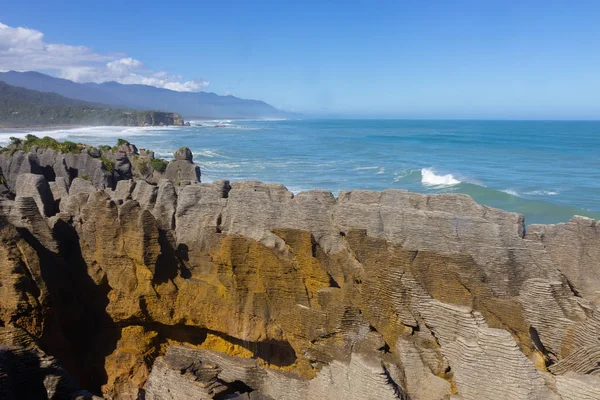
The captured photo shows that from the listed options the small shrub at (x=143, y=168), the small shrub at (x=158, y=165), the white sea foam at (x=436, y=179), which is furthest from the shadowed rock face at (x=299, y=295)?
the white sea foam at (x=436, y=179)

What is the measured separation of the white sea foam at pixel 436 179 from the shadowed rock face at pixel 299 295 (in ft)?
88.9

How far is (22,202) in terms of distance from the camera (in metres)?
6.26

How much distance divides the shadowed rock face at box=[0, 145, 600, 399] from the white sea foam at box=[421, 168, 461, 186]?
27.1 m

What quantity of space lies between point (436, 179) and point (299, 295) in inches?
1205

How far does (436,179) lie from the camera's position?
115 feet

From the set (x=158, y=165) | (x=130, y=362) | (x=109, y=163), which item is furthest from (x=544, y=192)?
(x=130, y=362)

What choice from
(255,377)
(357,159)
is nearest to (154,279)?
(255,377)

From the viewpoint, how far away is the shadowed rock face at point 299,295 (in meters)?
4.97

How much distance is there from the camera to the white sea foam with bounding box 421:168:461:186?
3319 cm

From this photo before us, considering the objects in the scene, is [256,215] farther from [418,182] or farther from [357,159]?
[357,159]

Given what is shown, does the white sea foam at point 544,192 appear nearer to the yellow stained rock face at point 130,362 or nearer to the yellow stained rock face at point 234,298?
the yellow stained rock face at point 234,298

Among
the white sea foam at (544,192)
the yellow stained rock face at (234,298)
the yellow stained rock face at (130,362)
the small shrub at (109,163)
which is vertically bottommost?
the white sea foam at (544,192)

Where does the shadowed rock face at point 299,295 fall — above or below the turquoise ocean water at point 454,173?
above

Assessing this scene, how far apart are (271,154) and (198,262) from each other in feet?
148
